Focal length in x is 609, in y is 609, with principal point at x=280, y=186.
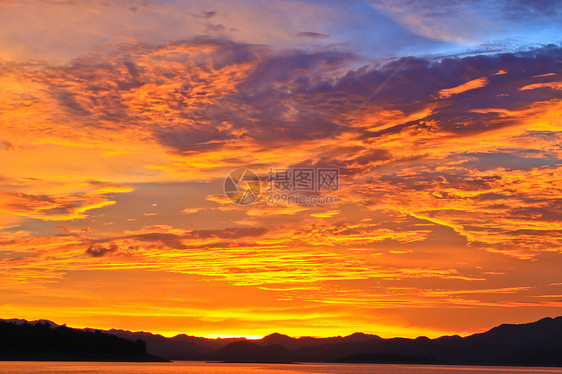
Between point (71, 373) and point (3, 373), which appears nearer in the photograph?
point (3, 373)

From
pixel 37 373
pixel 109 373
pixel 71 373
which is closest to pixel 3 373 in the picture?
pixel 37 373

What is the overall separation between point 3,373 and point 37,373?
7.64 m

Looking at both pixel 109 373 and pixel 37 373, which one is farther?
pixel 109 373

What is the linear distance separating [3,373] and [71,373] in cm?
1848

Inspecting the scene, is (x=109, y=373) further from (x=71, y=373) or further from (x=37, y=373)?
(x=37, y=373)

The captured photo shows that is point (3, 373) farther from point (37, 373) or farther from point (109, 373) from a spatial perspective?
point (109, 373)

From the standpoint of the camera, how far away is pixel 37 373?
479 ft

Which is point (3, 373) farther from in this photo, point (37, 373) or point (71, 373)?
point (71, 373)

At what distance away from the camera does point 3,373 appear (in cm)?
14175

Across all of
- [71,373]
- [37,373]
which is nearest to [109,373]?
[71,373]

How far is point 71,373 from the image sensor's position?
512 feet

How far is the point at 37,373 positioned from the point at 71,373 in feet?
37.6

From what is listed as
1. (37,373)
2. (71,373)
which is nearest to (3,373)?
(37,373)
